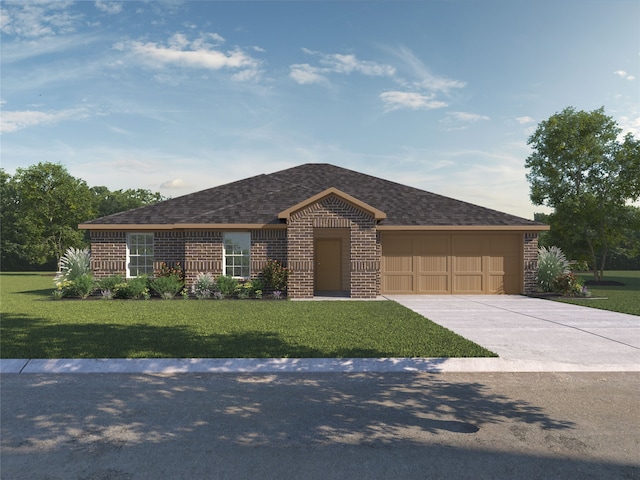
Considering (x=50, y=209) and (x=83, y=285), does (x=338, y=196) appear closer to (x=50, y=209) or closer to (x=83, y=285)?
(x=83, y=285)

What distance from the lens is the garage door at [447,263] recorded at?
822 inches

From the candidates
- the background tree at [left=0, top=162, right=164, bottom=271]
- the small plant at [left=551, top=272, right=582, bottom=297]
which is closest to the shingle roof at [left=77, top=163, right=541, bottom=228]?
the small plant at [left=551, top=272, right=582, bottom=297]

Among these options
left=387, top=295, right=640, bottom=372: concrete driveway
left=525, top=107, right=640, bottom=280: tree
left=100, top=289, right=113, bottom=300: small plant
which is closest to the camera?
left=387, top=295, right=640, bottom=372: concrete driveway

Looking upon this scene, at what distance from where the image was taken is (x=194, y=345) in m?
9.09

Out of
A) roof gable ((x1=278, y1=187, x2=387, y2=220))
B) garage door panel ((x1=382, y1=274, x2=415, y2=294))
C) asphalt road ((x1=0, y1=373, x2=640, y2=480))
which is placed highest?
roof gable ((x1=278, y1=187, x2=387, y2=220))

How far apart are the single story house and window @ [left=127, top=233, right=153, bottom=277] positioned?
0.14ft

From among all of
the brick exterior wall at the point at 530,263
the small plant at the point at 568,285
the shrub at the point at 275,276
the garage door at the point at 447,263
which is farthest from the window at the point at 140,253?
the small plant at the point at 568,285

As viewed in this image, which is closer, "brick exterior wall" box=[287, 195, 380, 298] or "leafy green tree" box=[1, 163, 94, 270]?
"brick exterior wall" box=[287, 195, 380, 298]

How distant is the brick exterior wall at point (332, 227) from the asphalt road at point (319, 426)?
1153 centimetres

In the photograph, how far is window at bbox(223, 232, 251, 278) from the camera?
1995cm

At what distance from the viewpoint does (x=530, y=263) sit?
2083cm

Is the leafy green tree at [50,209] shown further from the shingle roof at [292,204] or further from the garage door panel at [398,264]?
the garage door panel at [398,264]

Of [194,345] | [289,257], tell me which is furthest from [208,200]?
[194,345]

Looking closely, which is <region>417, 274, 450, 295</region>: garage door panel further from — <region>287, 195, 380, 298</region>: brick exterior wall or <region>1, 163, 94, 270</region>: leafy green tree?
<region>1, 163, 94, 270</region>: leafy green tree
